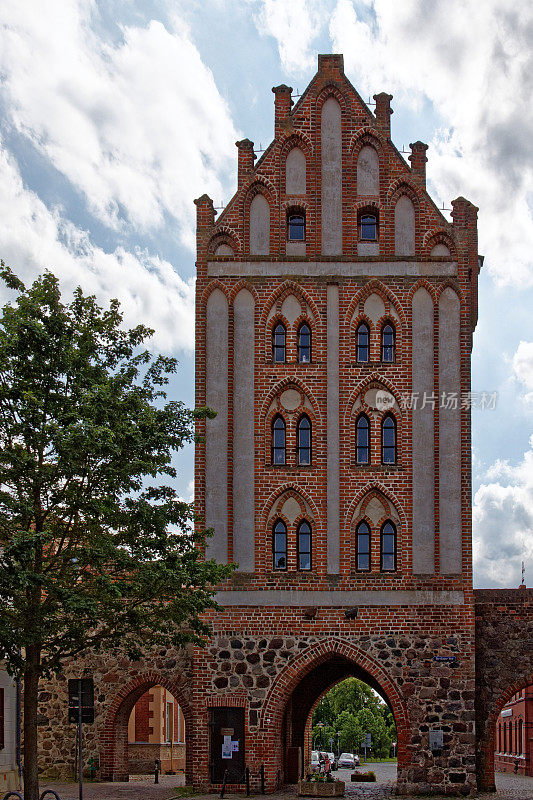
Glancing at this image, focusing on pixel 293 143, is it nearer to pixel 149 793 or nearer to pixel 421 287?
pixel 421 287

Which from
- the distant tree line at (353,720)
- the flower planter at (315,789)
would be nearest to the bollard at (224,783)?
the flower planter at (315,789)

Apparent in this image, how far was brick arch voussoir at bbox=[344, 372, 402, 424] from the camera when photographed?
103 feet

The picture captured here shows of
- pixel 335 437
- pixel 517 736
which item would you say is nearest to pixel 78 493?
pixel 335 437

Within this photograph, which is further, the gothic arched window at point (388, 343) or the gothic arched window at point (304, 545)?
the gothic arched window at point (388, 343)

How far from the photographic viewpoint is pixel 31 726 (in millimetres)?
24047

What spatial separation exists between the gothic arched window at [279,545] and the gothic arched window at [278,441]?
5.55 feet

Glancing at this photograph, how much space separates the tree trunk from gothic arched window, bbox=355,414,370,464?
10.8 m

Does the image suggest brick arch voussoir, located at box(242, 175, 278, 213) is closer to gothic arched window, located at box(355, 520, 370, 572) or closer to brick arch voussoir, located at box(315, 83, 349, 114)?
brick arch voussoir, located at box(315, 83, 349, 114)

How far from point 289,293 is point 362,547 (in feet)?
24.0

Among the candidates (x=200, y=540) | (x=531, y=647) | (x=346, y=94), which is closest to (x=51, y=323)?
(x=200, y=540)

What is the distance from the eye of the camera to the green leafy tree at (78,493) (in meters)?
23.4

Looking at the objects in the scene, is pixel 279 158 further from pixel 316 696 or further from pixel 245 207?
pixel 316 696

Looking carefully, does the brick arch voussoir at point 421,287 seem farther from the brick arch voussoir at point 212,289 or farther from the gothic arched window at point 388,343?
the brick arch voussoir at point 212,289

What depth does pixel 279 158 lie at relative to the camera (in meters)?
32.9
